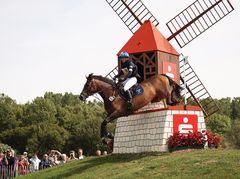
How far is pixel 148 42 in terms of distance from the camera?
73.4ft

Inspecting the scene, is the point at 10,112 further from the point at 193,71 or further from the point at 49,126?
the point at 193,71

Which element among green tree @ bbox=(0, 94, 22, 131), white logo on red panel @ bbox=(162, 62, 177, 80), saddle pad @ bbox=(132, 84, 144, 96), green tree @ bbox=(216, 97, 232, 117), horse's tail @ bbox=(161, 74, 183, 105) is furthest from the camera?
green tree @ bbox=(216, 97, 232, 117)

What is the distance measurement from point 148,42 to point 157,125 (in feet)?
13.5

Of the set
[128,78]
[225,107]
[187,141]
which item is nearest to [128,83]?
[128,78]

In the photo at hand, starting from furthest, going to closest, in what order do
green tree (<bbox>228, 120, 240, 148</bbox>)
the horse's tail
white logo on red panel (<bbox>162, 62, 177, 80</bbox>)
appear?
green tree (<bbox>228, 120, 240, 148</bbox>) < white logo on red panel (<bbox>162, 62, 177, 80</bbox>) < the horse's tail

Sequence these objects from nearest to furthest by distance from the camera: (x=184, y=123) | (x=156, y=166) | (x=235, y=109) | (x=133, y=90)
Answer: (x=156, y=166) → (x=133, y=90) → (x=184, y=123) → (x=235, y=109)

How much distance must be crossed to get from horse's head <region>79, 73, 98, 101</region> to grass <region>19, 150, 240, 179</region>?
8.02ft

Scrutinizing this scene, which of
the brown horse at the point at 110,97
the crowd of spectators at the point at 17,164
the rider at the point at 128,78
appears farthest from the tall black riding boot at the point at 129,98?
the crowd of spectators at the point at 17,164

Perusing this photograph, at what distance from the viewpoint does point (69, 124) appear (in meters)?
77.1

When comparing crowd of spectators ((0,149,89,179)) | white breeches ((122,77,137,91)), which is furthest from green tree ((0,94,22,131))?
white breeches ((122,77,137,91))

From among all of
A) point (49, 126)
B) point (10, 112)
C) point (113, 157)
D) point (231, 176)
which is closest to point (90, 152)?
point (49, 126)

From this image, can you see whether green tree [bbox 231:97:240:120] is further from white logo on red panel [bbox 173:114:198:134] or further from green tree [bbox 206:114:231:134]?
white logo on red panel [bbox 173:114:198:134]

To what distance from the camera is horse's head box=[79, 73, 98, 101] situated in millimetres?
18453

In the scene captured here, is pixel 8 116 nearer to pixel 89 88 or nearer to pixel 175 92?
pixel 175 92
